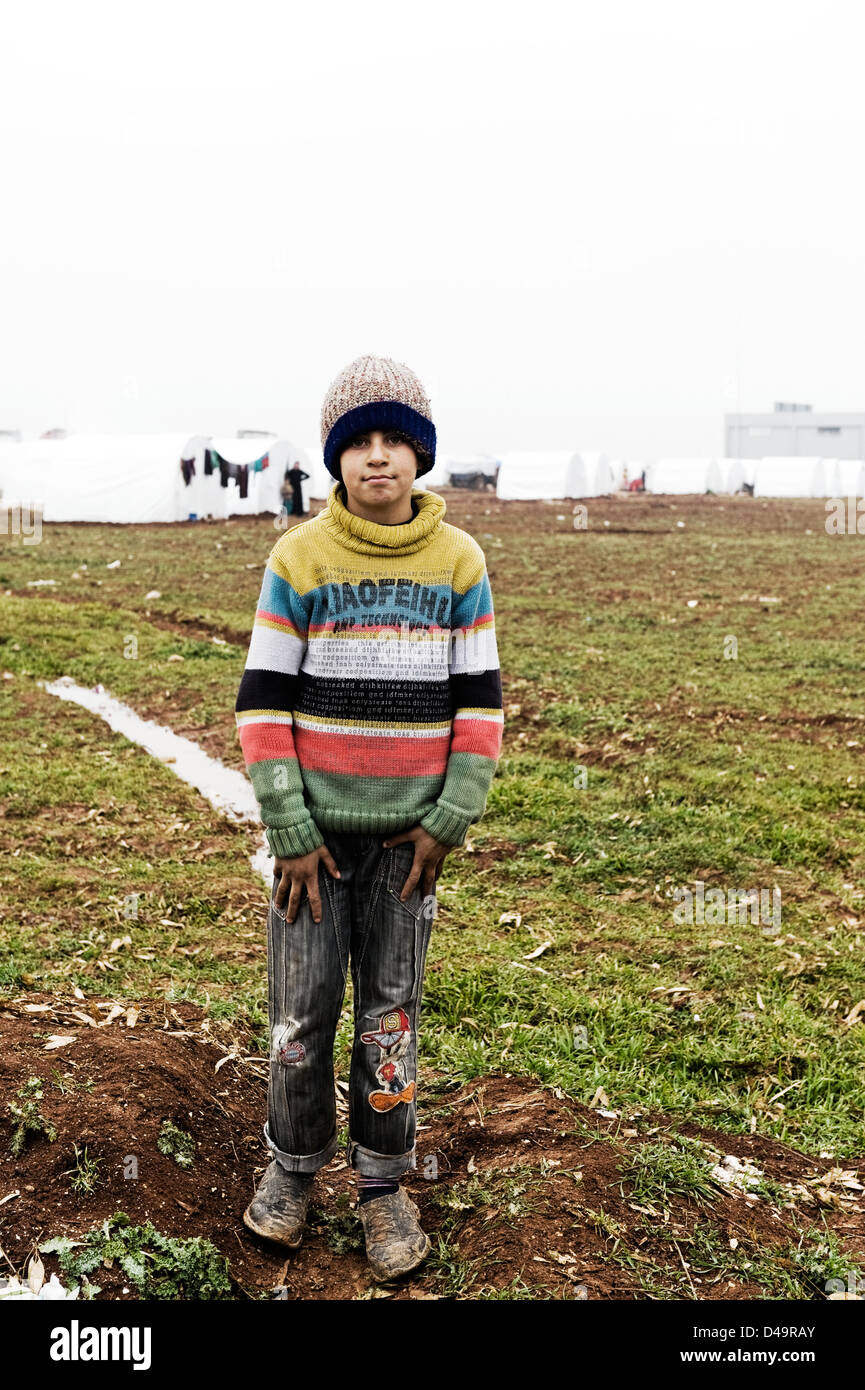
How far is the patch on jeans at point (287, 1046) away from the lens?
2.95 meters

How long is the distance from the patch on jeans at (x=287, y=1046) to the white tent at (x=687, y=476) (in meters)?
60.4

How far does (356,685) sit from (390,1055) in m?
1.04

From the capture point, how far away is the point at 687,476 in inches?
2398

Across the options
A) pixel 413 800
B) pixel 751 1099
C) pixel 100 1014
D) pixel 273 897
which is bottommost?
pixel 751 1099

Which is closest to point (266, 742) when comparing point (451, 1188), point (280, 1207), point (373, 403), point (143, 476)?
point (373, 403)

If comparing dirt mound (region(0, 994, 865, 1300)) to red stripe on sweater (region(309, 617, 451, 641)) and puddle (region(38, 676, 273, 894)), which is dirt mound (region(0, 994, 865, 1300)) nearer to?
red stripe on sweater (region(309, 617, 451, 641))

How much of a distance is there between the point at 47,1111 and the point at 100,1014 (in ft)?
3.32

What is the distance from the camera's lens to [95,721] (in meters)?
9.41

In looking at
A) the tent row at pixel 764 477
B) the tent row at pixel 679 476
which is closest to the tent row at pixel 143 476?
the tent row at pixel 679 476

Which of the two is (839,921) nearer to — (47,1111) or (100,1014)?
(100,1014)

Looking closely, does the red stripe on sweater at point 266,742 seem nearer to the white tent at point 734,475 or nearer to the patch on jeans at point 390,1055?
the patch on jeans at point 390,1055

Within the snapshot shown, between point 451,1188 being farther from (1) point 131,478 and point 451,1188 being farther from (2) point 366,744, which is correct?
(1) point 131,478

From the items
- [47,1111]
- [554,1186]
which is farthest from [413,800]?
[47,1111]

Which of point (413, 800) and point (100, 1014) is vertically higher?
point (413, 800)
